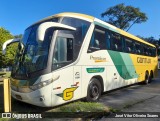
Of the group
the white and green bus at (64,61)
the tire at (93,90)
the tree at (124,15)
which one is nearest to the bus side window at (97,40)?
the white and green bus at (64,61)

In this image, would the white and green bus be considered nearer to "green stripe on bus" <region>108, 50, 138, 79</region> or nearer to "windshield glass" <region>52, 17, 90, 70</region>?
"windshield glass" <region>52, 17, 90, 70</region>

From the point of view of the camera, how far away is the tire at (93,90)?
916 centimetres

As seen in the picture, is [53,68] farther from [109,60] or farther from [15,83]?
[109,60]

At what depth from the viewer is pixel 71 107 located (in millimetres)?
7988

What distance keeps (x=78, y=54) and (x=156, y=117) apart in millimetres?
3307

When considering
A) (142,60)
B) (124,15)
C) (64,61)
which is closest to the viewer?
(64,61)

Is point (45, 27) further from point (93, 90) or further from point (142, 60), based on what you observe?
point (142, 60)

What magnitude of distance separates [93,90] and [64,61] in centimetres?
218

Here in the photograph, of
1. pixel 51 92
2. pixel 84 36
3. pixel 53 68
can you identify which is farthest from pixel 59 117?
pixel 84 36

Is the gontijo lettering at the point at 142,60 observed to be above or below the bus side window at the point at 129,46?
below

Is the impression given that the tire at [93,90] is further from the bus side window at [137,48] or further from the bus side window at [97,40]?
the bus side window at [137,48]

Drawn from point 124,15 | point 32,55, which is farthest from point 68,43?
point 124,15

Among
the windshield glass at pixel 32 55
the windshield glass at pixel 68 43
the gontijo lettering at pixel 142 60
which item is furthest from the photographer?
the gontijo lettering at pixel 142 60

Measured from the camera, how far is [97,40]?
973cm
